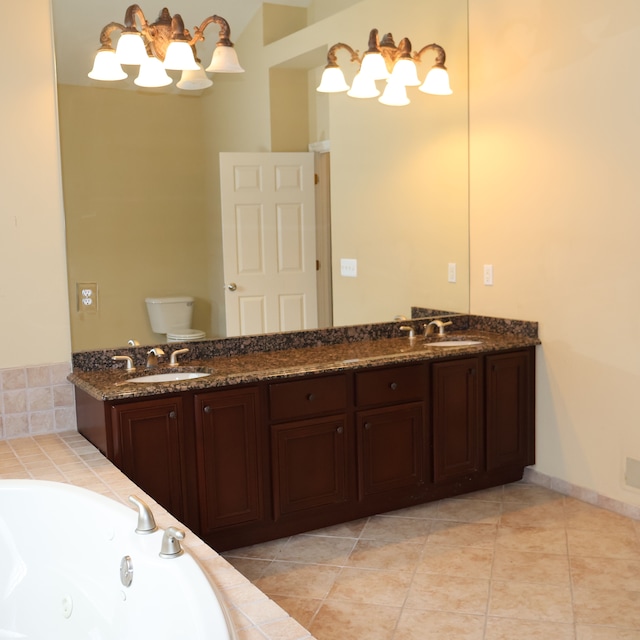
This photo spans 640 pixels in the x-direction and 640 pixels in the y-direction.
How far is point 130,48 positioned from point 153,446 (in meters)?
1.64

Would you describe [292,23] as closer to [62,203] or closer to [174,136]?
[174,136]

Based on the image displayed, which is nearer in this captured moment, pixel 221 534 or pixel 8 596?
pixel 8 596

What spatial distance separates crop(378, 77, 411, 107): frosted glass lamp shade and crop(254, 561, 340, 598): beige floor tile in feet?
7.67

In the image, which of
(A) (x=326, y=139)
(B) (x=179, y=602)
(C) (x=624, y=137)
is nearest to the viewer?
(B) (x=179, y=602)

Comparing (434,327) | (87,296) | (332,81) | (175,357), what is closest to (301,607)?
(175,357)

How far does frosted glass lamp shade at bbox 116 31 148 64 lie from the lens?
10.6 feet

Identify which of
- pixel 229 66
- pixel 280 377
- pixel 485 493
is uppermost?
pixel 229 66

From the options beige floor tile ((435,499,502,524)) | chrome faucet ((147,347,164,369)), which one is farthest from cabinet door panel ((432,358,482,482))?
chrome faucet ((147,347,164,369))

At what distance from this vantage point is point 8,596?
2428 mm

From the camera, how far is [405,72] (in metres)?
3.98

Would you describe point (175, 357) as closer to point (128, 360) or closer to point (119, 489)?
point (128, 360)

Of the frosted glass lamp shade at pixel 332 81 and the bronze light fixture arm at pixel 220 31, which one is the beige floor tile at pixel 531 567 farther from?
the bronze light fixture arm at pixel 220 31

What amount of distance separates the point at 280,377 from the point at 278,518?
23.8 inches

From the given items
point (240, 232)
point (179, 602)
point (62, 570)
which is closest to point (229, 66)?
point (240, 232)
